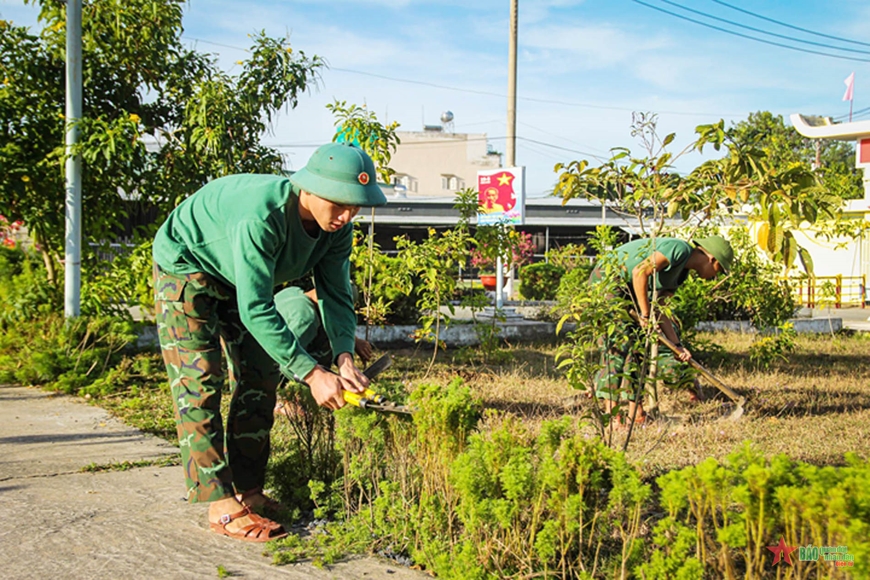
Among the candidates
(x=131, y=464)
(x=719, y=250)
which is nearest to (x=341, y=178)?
(x=131, y=464)

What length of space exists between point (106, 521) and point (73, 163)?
14.6 ft

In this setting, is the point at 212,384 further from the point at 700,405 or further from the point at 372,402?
the point at 700,405

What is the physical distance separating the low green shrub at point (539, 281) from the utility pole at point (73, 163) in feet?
43.8

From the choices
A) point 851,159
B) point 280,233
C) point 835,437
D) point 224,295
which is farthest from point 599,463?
point 851,159

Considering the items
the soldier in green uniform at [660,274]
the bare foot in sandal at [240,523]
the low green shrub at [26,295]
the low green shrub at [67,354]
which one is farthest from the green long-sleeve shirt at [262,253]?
the low green shrub at [26,295]

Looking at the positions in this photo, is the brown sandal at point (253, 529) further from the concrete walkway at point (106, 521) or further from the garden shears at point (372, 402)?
the garden shears at point (372, 402)

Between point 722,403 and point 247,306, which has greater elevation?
point 247,306

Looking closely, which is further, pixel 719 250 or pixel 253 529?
pixel 719 250

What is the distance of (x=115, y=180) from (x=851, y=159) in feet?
171

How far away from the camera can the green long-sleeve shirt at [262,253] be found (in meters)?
3.02

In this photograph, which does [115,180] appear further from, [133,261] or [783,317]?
[783,317]

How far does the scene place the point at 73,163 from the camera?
22.8ft

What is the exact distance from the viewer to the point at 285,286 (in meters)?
4.91

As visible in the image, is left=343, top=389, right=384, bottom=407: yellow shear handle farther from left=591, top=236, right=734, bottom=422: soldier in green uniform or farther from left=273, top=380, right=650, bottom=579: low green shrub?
left=591, top=236, right=734, bottom=422: soldier in green uniform
